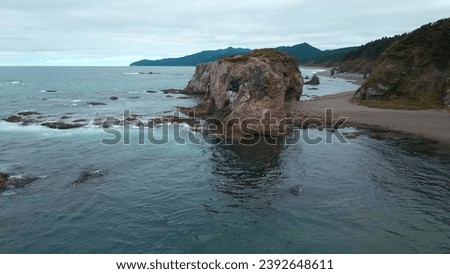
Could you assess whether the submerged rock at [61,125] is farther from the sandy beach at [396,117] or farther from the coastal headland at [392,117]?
the sandy beach at [396,117]

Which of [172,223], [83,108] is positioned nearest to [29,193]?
[172,223]

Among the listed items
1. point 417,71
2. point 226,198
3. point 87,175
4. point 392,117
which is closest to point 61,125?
point 87,175

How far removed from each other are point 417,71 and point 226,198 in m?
52.4

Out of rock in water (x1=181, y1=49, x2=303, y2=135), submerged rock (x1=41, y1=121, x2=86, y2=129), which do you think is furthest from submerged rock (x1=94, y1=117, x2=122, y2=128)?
rock in water (x1=181, y1=49, x2=303, y2=135)

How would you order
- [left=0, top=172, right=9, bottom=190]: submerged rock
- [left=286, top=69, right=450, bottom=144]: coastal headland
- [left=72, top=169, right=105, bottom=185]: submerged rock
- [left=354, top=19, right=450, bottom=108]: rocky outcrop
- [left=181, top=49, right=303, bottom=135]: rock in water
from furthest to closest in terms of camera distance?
[left=354, top=19, right=450, bottom=108]: rocky outcrop → [left=181, top=49, right=303, bottom=135]: rock in water → [left=286, top=69, right=450, bottom=144]: coastal headland → [left=72, top=169, right=105, bottom=185]: submerged rock → [left=0, top=172, right=9, bottom=190]: submerged rock

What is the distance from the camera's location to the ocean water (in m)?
21.2

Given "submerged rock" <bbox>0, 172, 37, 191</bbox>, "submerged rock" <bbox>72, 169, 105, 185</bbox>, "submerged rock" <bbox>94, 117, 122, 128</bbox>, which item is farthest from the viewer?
"submerged rock" <bbox>94, 117, 122, 128</bbox>

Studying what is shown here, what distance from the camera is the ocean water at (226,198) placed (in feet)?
69.4

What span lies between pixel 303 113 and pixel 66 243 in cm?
4701

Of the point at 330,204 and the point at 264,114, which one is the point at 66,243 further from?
the point at 264,114

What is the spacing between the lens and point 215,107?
60219 mm

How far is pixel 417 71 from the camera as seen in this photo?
64125 millimetres

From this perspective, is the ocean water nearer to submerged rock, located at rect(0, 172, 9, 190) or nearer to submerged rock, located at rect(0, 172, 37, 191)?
submerged rock, located at rect(0, 172, 37, 191)

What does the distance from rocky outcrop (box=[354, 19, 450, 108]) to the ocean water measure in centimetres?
2171
